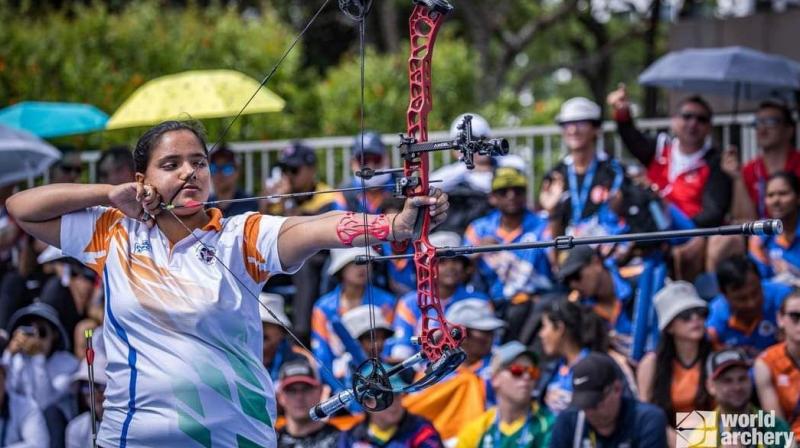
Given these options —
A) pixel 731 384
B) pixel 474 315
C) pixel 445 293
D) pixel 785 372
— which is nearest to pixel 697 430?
pixel 731 384

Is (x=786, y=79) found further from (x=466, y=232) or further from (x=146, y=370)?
(x=146, y=370)

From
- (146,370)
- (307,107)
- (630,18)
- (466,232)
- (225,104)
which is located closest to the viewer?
(146,370)

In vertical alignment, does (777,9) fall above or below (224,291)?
above

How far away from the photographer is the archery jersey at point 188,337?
5.03 meters

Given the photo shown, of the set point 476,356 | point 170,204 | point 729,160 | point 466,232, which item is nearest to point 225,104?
point 466,232

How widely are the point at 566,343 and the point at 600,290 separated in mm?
636

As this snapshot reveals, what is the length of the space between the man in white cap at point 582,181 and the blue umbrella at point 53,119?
394cm

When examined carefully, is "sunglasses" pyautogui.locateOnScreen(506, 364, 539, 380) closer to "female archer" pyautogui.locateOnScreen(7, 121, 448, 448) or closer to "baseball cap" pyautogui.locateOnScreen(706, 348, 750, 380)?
"baseball cap" pyautogui.locateOnScreen(706, 348, 750, 380)

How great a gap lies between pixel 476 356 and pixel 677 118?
213cm

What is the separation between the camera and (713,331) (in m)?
8.37

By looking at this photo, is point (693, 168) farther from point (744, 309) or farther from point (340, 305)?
point (340, 305)

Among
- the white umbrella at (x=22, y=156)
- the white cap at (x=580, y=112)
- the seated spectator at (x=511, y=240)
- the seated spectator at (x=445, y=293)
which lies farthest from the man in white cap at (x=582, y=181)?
the white umbrella at (x=22, y=156)

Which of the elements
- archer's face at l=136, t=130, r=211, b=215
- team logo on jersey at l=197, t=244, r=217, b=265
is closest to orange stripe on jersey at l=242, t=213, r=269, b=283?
team logo on jersey at l=197, t=244, r=217, b=265

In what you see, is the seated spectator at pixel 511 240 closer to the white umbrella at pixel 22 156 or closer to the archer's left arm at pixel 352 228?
the white umbrella at pixel 22 156
